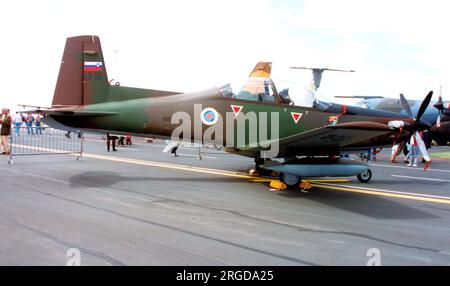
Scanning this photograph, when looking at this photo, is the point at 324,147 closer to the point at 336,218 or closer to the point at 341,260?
the point at 336,218

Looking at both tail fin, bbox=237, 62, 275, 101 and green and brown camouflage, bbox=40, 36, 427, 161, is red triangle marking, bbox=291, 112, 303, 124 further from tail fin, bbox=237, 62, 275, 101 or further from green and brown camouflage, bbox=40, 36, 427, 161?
tail fin, bbox=237, 62, 275, 101

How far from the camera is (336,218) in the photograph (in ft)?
20.5

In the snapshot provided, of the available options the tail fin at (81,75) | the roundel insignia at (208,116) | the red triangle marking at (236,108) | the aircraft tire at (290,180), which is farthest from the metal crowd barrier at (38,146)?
the aircraft tire at (290,180)

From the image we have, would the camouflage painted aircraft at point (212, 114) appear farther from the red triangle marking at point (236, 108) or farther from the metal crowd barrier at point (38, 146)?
the metal crowd barrier at point (38, 146)

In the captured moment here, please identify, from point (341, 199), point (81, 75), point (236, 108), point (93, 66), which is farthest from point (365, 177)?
point (81, 75)

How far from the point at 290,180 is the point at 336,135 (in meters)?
2.11

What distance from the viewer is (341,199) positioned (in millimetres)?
7875

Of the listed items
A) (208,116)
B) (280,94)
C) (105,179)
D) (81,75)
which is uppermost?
(81,75)

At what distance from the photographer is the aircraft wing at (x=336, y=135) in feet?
20.6

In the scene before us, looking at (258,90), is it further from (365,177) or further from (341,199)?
(365,177)

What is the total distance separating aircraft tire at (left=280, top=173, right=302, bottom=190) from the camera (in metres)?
8.65
